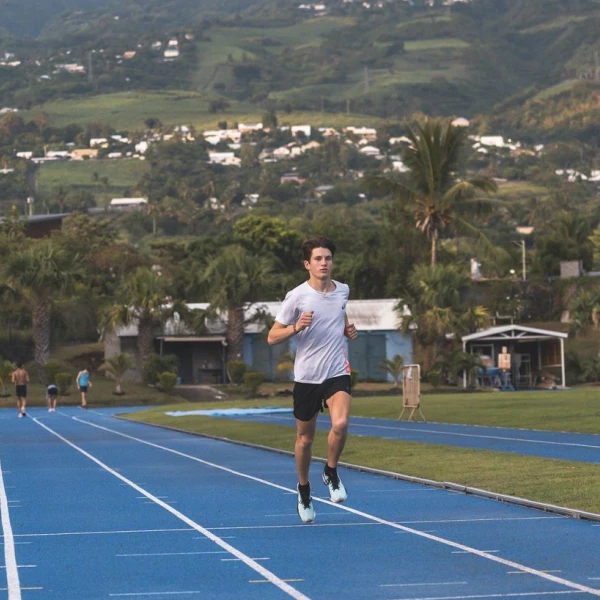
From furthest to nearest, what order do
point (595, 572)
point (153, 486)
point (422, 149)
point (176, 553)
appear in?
point (422, 149) < point (153, 486) < point (176, 553) < point (595, 572)

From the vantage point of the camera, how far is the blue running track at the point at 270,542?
9.23 meters

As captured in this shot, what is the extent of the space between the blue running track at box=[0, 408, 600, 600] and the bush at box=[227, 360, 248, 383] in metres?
40.8

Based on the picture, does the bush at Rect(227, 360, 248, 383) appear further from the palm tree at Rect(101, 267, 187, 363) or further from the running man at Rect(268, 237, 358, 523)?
the running man at Rect(268, 237, 358, 523)

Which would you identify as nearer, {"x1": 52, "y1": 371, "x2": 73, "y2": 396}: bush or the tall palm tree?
{"x1": 52, "y1": 371, "x2": 73, "y2": 396}: bush

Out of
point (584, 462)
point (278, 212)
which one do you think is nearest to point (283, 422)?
point (584, 462)

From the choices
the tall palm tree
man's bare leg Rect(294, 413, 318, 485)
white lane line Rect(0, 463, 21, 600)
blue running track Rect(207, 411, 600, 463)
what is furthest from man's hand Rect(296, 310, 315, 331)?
the tall palm tree

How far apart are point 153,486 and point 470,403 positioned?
24068mm

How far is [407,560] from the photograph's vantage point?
1027cm

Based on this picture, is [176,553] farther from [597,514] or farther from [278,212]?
[278,212]

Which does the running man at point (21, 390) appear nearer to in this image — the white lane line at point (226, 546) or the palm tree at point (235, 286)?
the palm tree at point (235, 286)

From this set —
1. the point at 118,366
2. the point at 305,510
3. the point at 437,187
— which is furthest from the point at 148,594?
the point at 437,187

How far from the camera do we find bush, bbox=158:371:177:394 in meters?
58.0

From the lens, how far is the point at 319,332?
11.6 meters

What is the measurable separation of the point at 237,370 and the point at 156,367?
10.9ft
